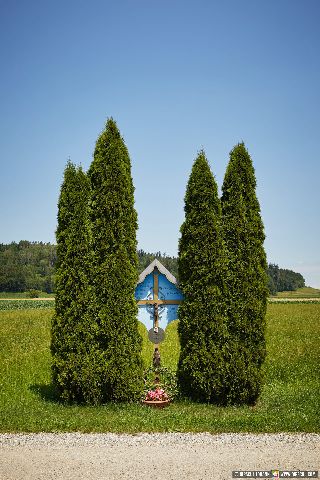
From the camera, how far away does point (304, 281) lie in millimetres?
173875

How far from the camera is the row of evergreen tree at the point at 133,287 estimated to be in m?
10.4

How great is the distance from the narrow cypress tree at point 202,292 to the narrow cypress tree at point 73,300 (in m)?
2.33

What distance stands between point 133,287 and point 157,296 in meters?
1.11

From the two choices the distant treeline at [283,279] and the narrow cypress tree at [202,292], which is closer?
the narrow cypress tree at [202,292]


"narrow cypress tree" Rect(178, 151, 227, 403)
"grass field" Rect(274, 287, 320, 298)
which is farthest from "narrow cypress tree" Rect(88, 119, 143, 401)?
"grass field" Rect(274, 287, 320, 298)

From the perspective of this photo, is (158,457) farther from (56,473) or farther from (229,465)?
(56,473)

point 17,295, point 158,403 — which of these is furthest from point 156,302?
point 17,295

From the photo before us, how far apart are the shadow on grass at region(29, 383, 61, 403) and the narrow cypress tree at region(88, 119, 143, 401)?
1.38 m

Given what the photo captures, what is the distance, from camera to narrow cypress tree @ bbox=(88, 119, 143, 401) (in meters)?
10.5

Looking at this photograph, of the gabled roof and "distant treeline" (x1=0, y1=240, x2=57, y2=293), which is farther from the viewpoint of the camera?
"distant treeline" (x1=0, y1=240, x2=57, y2=293)

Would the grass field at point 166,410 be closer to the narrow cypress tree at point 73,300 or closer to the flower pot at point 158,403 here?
the flower pot at point 158,403

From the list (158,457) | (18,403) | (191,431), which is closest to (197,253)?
(191,431)

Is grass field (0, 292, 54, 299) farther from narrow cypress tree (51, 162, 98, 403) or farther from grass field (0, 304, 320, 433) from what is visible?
narrow cypress tree (51, 162, 98, 403)

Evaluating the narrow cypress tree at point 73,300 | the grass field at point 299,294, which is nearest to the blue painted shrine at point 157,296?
the narrow cypress tree at point 73,300
